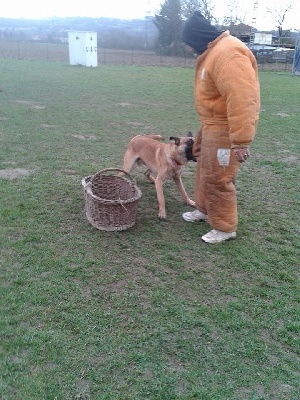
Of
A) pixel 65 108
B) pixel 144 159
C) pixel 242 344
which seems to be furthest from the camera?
pixel 65 108

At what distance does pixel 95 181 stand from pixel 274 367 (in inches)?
97.4

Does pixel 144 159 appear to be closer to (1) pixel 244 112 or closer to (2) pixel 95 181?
(2) pixel 95 181

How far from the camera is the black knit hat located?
3.33 m

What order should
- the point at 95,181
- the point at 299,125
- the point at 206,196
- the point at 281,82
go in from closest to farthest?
the point at 206,196
the point at 95,181
the point at 299,125
the point at 281,82

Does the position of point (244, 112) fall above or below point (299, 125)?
above

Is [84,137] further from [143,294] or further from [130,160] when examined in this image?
[143,294]

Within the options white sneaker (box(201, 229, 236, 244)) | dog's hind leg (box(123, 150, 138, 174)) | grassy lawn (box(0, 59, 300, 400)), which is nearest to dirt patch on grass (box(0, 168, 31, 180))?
grassy lawn (box(0, 59, 300, 400))

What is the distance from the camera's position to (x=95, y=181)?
4.17 m

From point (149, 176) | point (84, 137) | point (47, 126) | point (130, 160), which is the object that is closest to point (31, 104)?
point (47, 126)

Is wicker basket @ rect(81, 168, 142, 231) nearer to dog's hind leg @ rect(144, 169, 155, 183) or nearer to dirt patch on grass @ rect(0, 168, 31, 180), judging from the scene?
dog's hind leg @ rect(144, 169, 155, 183)

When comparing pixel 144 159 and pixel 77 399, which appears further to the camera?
pixel 144 159

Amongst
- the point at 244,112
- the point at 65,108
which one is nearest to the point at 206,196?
the point at 244,112

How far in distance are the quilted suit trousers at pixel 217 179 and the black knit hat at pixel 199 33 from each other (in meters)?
0.65

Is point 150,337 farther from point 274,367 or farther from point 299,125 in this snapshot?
point 299,125
